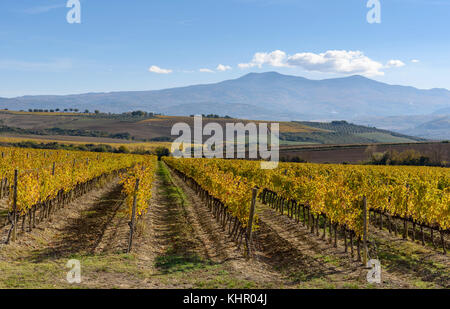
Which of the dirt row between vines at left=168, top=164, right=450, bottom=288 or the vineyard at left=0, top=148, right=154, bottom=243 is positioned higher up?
the vineyard at left=0, top=148, right=154, bottom=243

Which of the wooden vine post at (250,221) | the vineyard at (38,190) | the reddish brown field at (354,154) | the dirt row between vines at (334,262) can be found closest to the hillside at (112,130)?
the reddish brown field at (354,154)

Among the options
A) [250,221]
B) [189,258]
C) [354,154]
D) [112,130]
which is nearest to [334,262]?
[250,221]

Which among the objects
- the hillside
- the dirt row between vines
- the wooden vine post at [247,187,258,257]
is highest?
the hillside

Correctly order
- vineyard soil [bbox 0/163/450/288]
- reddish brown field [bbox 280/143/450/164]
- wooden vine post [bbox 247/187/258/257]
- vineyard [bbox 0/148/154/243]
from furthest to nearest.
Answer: reddish brown field [bbox 280/143/450/164] → vineyard [bbox 0/148/154/243] → wooden vine post [bbox 247/187/258/257] → vineyard soil [bbox 0/163/450/288]

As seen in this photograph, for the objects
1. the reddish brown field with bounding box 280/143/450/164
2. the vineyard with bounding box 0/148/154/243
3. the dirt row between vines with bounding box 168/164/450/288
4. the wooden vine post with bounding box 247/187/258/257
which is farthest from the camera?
the reddish brown field with bounding box 280/143/450/164

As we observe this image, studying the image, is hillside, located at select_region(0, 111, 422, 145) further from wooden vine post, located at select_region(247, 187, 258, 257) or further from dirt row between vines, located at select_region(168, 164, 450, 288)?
wooden vine post, located at select_region(247, 187, 258, 257)

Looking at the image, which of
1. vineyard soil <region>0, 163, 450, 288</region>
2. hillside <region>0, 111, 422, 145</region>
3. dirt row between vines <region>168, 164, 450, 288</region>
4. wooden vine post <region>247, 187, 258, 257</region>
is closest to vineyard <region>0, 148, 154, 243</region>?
vineyard soil <region>0, 163, 450, 288</region>

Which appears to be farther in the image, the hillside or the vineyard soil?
the hillside

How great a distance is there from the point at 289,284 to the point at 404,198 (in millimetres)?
11390

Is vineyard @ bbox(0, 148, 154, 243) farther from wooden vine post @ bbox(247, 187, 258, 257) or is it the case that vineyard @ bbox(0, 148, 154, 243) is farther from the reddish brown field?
the reddish brown field

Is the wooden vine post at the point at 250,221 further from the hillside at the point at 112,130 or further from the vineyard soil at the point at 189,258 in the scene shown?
the hillside at the point at 112,130

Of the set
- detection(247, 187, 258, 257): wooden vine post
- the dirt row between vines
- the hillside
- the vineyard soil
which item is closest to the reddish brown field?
the hillside
